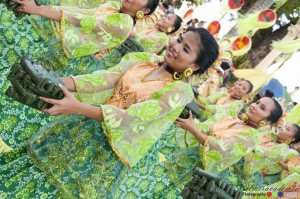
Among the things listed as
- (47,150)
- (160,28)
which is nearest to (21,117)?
(47,150)

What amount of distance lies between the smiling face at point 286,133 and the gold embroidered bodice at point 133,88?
10.1ft

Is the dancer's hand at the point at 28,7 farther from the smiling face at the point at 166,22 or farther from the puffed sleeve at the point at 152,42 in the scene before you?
the smiling face at the point at 166,22

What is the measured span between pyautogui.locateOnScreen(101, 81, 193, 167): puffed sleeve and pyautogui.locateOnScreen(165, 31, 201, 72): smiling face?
0.69ft

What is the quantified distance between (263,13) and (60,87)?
8.47 metres

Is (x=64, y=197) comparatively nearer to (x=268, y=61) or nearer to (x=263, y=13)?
(x=263, y=13)

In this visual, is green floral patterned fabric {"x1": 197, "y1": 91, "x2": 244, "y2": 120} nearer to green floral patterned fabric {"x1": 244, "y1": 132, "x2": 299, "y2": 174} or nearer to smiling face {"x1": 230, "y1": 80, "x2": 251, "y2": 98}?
smiling face {"x1": 230, "y1": 80, "x2": 251, "y2": 98}

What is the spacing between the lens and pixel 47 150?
2.55m

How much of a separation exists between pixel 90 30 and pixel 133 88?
738mm

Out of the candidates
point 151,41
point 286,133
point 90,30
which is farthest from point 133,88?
point 286,133

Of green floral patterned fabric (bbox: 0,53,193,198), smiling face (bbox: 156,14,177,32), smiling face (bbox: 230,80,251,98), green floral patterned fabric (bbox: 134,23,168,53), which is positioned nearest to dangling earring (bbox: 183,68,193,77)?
green floral patterned fabric (bbox: 0,53,193,198)

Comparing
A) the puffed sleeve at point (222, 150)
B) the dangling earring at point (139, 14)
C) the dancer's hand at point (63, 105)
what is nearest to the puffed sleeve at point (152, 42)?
the dangling earring at point (139, 14)

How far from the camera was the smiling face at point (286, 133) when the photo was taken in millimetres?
5441

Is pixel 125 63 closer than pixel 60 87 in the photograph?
No

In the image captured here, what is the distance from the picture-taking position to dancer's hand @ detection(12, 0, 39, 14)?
9.71 ft
